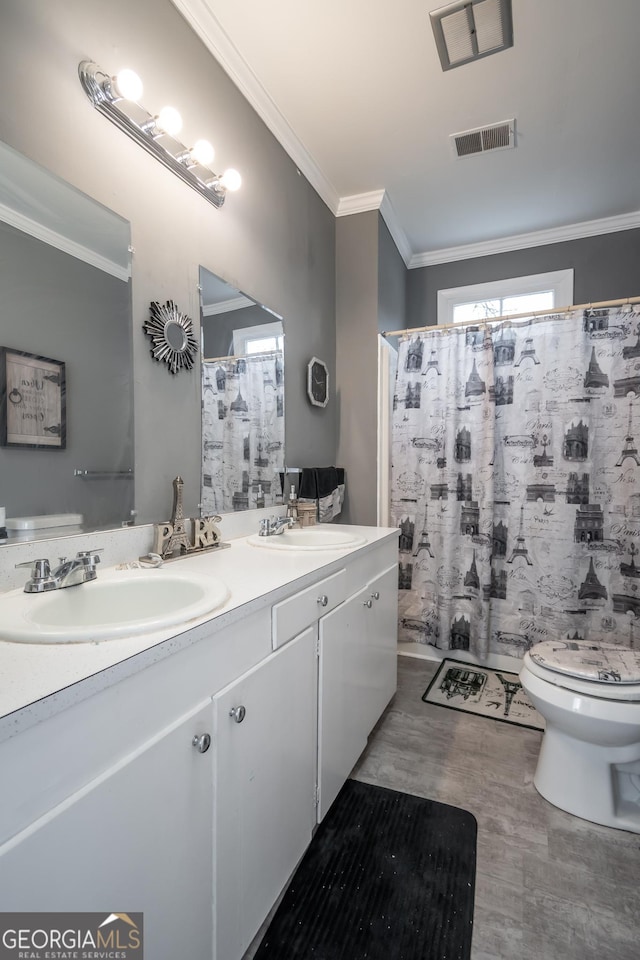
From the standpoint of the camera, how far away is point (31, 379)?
1.00 m

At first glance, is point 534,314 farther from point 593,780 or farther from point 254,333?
point 593,780

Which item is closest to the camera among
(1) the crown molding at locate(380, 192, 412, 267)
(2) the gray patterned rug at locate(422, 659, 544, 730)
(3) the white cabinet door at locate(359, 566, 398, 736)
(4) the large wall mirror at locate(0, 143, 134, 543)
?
(4) the large wall mirror at locate(0, 143, 134, 543)

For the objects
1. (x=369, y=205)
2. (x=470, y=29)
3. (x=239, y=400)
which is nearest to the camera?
(x=470, y=29)

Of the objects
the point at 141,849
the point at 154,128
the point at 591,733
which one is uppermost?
the point at 154,128

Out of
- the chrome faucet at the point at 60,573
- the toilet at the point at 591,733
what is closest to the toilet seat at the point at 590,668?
the toilet at the point at 591,733

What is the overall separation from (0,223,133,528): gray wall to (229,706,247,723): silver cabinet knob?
60cm

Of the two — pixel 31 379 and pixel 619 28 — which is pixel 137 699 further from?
pixel 619 28

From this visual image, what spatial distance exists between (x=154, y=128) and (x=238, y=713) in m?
1.55

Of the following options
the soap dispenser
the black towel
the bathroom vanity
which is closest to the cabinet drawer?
the bathroom vanity

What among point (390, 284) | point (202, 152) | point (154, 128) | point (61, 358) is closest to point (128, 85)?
point (154, 128)

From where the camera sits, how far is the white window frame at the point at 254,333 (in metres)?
1.71

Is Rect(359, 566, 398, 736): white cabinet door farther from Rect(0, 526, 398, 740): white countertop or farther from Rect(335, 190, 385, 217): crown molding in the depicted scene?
Rect(335, 190, 385, 217): crown molding

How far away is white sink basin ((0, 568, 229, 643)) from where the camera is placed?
69 cm

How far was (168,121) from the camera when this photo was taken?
1.28 metres
